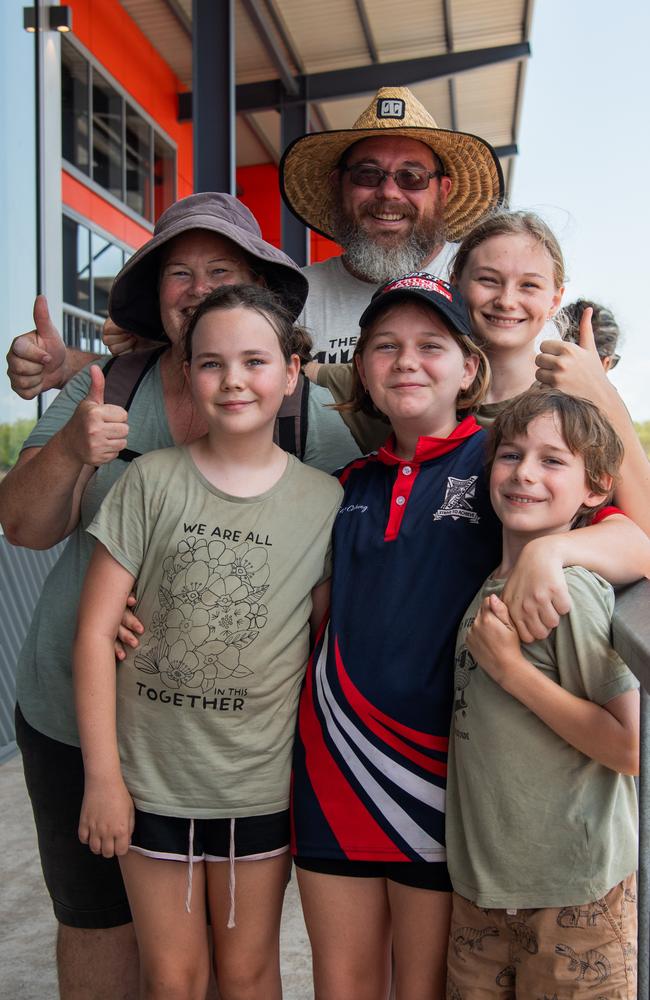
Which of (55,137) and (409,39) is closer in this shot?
(55,137)

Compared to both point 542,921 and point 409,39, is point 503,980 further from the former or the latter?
point 409,39

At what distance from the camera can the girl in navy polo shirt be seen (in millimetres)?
1605

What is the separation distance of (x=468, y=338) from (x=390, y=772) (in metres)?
0.84

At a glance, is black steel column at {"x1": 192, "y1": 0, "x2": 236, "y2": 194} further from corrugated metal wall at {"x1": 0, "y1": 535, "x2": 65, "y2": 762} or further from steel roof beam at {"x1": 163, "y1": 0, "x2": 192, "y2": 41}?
steel roof beam at {"x1": 163, "y1": 0, "x2": 192, "y2": 41}

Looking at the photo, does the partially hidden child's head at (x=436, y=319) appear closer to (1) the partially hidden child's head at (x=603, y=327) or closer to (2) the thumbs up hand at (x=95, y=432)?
(2) the thumbs up hand at (x=95, y=432)

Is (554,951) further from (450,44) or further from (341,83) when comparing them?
(450,44)

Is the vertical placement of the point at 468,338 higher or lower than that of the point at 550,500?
higher

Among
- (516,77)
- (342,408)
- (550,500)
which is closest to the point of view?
(550,500)

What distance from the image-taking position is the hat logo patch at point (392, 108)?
2629mm

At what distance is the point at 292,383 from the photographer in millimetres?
1866

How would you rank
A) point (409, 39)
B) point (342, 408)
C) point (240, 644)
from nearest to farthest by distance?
point (240, 644) < point (342, 408) < point (409, 39)

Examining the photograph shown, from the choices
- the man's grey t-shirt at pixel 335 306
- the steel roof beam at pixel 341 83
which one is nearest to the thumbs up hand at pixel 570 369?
the man's grey t-shirt at pixel 335 306

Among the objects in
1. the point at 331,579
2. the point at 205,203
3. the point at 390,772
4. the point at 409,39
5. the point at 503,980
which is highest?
the point at 409,39

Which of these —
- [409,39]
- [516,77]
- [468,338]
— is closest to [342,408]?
[468,338]
